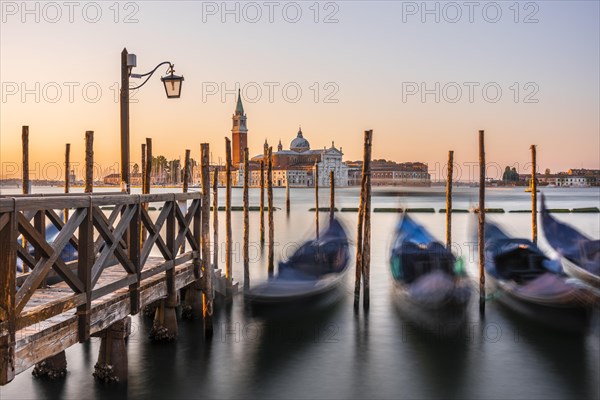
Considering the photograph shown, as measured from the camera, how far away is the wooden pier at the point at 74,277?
10.5 feet

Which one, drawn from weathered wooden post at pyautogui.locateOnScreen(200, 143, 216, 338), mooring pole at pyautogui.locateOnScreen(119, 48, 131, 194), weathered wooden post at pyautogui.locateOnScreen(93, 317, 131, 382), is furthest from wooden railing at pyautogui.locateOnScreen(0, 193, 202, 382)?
weathered wooden post at pyautogui.locateOnScreen(200, 143, 216, 338)

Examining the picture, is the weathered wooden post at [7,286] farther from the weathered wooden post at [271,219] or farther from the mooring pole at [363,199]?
the weathered wooden post at [271,219]

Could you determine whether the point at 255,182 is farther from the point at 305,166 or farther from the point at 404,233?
the point at 404,233

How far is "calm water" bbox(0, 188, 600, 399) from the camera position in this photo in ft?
19.4

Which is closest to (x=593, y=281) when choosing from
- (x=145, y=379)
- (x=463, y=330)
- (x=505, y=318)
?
(x=505, y=318)

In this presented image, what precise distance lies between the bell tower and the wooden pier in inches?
3808

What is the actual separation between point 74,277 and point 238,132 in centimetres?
10097

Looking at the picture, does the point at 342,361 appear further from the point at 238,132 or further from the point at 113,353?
the point at 238,132

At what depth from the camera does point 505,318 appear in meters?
8.66

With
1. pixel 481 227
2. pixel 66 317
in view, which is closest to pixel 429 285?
pixel 481 227

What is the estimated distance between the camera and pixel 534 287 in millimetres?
8695

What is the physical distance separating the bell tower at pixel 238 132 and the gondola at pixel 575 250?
90.9m

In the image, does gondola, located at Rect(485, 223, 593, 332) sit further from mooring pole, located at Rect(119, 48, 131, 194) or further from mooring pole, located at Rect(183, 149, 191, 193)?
mooring pole, located at Rect(119, 48, 131, 194)

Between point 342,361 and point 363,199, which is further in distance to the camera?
point 363,199
